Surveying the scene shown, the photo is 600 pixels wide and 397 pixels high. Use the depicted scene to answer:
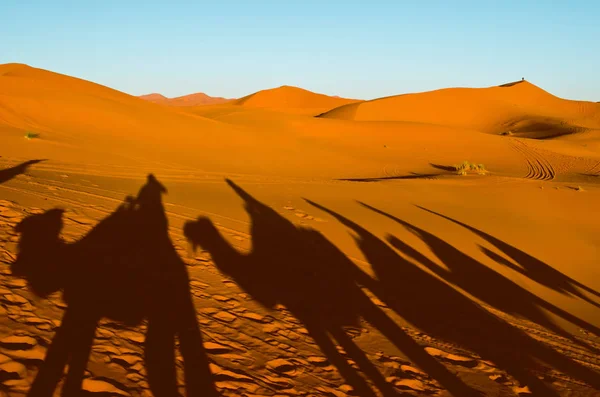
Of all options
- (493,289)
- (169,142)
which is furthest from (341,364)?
(169,142)

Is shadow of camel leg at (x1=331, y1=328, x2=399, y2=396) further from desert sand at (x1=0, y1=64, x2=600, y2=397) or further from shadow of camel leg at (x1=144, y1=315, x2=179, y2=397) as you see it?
shadow of camel leg at (x1=144, y1=315, x2=179, y2=397)

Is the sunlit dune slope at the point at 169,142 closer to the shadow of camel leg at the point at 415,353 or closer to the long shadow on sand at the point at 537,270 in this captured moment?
the long shadow on sand at the point at 537,270

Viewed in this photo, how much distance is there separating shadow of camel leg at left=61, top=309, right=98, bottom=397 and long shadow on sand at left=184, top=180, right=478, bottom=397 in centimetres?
179

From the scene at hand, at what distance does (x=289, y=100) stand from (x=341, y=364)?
300ft

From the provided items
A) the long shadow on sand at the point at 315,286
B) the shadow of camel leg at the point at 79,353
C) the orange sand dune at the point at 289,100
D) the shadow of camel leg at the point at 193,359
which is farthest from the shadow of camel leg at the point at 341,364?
the orange sand dune at the point at 289,100

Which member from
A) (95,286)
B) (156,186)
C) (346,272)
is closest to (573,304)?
(346,272)

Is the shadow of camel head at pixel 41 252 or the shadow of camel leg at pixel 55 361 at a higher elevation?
the shadow of camel head at pixel 41 252

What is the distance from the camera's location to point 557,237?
9500 millimetres

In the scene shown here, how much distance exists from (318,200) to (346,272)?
4.24 m

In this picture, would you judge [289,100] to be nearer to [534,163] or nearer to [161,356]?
[534,163]

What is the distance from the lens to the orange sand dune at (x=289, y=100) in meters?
88.8

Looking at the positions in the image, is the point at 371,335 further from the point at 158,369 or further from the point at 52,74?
the point at 52,74

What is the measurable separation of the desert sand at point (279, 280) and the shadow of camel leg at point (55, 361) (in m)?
0.01

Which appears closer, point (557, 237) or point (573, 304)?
point (573, 304)
